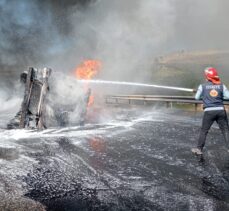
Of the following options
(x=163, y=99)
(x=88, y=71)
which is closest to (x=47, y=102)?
(x=88, y=71)

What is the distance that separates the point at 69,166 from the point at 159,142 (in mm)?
3579

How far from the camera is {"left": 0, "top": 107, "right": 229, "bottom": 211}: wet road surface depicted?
4.89 meters

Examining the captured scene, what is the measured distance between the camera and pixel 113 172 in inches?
252

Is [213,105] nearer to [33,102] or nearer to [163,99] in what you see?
[33,102]

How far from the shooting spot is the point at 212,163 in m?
7.15

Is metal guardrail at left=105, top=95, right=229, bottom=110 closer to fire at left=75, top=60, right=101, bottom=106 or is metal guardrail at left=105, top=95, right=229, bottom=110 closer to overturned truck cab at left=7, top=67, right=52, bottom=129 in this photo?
fire at left=75, top=60, right=101, bottom=106

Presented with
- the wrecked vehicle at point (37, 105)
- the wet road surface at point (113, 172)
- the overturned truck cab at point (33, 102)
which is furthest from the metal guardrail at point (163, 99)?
the overturned truck cab at point (33, 102)

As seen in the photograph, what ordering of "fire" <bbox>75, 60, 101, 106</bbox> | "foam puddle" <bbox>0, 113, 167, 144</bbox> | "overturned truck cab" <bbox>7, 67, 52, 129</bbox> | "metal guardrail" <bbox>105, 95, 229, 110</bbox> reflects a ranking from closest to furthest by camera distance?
"foam puddle" <bbox>0, 113, 167, 144</bbox>, "overturned truck cab" <bbox>7, 67, 52, 129</bbox>, "fire" <bbox>75, 60, 101, 106</bbox>, "metal guardrail" <bbox>105, 95, 229, 110</bbox>

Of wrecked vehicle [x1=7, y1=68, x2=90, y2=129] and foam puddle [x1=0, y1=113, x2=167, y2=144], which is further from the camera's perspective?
wrecked vehicle [x1=7, y1=68, x2=90, y2=129]

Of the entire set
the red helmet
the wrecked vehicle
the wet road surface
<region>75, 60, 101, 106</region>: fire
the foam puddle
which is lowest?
the wet road surface

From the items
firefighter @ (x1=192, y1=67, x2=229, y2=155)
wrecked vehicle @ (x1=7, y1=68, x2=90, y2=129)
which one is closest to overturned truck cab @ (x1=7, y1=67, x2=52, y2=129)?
wrecked vehicle @ (x1=7, y1=68, x2=90, y2=129)

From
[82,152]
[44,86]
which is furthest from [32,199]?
[44,86]

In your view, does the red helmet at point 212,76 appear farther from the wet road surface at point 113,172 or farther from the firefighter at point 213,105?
the wet road surface at point 113,172

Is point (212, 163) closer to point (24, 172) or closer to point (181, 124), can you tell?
point (24, 172)
